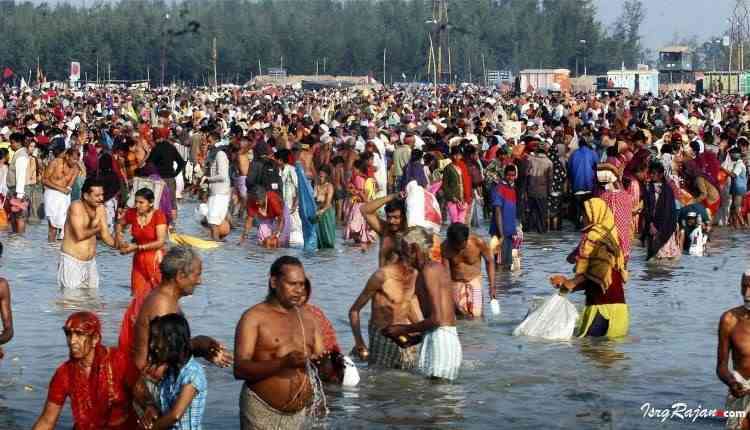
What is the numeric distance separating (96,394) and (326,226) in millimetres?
12156

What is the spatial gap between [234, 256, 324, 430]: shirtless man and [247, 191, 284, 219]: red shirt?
38.3 ft

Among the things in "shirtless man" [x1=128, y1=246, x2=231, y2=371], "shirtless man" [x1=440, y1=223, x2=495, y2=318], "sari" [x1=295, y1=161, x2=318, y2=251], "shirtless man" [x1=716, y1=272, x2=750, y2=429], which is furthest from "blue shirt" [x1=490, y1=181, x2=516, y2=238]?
"shirtless man" [x1=128, y1=246, x2=231, y2=371]

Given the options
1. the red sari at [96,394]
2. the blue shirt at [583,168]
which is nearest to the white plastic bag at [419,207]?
the red sari at [96,394]

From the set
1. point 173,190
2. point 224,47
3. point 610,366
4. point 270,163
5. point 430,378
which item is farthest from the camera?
point 224,47

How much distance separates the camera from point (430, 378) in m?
9.73

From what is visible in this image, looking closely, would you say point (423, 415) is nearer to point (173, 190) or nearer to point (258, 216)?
point (258, 216)

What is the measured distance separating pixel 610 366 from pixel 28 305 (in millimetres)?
5558

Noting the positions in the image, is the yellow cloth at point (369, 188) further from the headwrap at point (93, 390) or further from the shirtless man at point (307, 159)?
the headwrap at point (93, 390)

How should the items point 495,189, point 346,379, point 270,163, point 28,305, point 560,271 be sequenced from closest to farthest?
point 346,379, point 28,305, point 495,189, point 560,271, point 270,163

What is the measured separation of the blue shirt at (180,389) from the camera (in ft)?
19.7

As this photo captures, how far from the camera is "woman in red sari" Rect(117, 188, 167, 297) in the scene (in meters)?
11.0

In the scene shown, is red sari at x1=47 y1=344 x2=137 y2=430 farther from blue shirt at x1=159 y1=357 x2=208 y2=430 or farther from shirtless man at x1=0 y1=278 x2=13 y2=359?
shirtless man at x1=0 y1=278 x2=13 y2=359

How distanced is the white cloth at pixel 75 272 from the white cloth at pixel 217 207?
19.3 feet

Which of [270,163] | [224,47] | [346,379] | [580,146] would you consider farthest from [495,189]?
[224,47]
